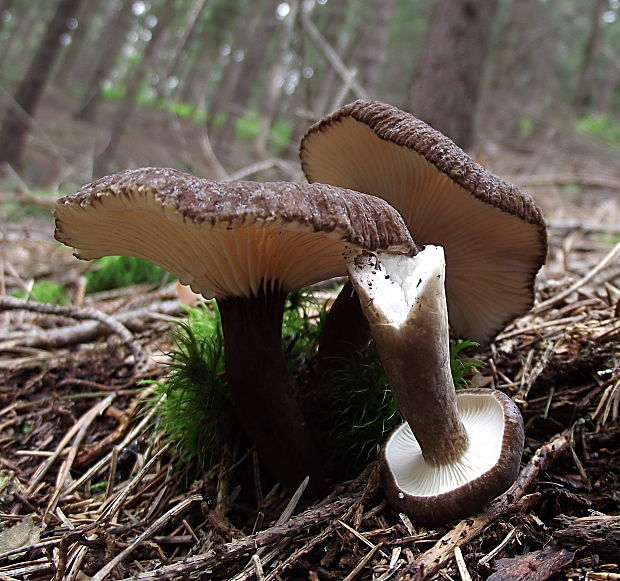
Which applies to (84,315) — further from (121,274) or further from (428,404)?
(428,404)

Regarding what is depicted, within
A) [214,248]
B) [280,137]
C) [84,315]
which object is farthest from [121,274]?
[280,137]

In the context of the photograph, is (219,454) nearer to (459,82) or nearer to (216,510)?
(216,510)

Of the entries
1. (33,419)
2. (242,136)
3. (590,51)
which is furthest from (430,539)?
(242,136)

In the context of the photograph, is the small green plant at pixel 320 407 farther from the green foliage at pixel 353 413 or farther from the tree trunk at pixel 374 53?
the tree trunk at pixel 374 53

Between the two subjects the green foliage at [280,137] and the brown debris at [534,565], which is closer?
the brown debris at [534,565]

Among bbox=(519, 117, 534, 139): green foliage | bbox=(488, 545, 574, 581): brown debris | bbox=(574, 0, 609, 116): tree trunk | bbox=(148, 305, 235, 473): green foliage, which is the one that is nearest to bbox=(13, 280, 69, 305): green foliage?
bbox=(148, 305, 235, 473): green foliage

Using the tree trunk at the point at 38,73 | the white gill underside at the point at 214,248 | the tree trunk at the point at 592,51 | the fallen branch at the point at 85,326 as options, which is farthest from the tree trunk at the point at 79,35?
the white gill underside at the point at 214,248

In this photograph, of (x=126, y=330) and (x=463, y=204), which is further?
(x=126, y=330)
